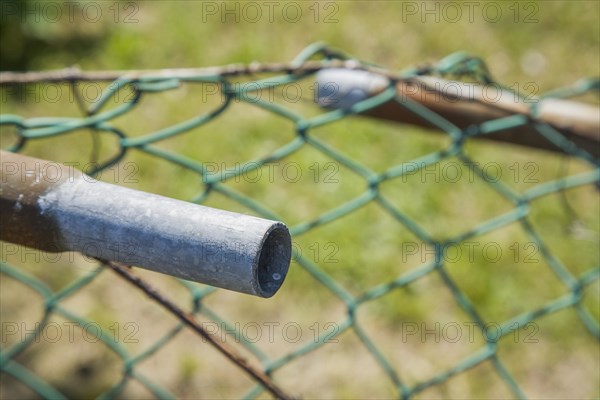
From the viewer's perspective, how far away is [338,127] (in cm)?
255

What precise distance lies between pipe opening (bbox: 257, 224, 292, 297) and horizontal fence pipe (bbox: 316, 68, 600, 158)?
0.61m

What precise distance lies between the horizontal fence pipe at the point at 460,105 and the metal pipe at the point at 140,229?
61cm

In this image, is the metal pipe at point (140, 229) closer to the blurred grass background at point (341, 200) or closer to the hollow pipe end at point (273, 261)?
the hollow pipe end at point (273, 261)

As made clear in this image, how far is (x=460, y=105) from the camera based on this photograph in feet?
3.71

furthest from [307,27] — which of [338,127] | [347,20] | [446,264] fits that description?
[446,264]

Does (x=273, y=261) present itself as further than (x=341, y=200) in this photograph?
No

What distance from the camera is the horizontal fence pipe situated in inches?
43.5

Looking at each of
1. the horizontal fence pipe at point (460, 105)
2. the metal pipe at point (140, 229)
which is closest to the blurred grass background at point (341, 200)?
the horizontal fence pipe at point (460, 105)

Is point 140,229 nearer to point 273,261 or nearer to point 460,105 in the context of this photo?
point 273,261

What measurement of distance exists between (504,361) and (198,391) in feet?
2.52

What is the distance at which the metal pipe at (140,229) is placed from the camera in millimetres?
502

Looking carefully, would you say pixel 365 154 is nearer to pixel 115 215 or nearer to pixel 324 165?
pixel 324 165

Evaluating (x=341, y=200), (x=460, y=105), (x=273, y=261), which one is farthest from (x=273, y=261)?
(x=341, y=200)

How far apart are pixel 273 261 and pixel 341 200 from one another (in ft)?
5.85
